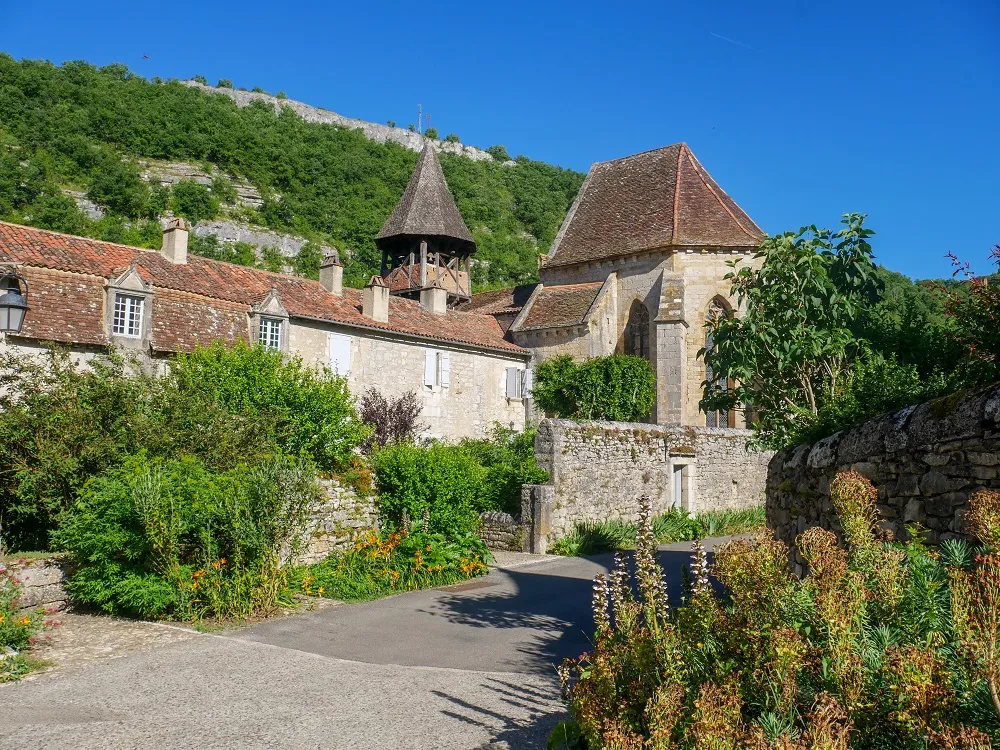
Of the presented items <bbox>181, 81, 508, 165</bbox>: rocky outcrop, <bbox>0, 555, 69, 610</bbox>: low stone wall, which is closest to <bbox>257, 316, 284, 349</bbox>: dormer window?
<bbox>0, 555, 69, 610</bbox>: low stone wall

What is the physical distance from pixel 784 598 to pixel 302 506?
718cm

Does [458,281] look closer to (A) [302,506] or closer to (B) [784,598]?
(A) [302,506]

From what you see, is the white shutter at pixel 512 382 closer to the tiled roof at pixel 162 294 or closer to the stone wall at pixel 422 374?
the stone wall at pixel 422 374

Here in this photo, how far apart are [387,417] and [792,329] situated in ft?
50.8

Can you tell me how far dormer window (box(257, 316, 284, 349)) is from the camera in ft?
69.3

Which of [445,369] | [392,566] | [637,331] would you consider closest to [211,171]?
[445,369]

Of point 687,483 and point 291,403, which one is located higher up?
point 291,403

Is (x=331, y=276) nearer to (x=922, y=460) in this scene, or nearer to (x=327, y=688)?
(x=327, y=688)

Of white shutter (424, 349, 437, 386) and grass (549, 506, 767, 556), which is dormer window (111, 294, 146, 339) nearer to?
white shutter (424, 349, 437, 386)

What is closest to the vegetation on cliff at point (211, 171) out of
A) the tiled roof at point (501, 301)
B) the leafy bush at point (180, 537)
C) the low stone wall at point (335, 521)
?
the tiled roof at point (501, 301)

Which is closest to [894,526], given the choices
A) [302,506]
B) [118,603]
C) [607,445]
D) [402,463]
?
[302,506]

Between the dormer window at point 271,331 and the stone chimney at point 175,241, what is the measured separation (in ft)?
10.3

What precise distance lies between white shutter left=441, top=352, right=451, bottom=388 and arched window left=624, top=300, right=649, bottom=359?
6.60m

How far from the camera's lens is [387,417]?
22.1 metres
